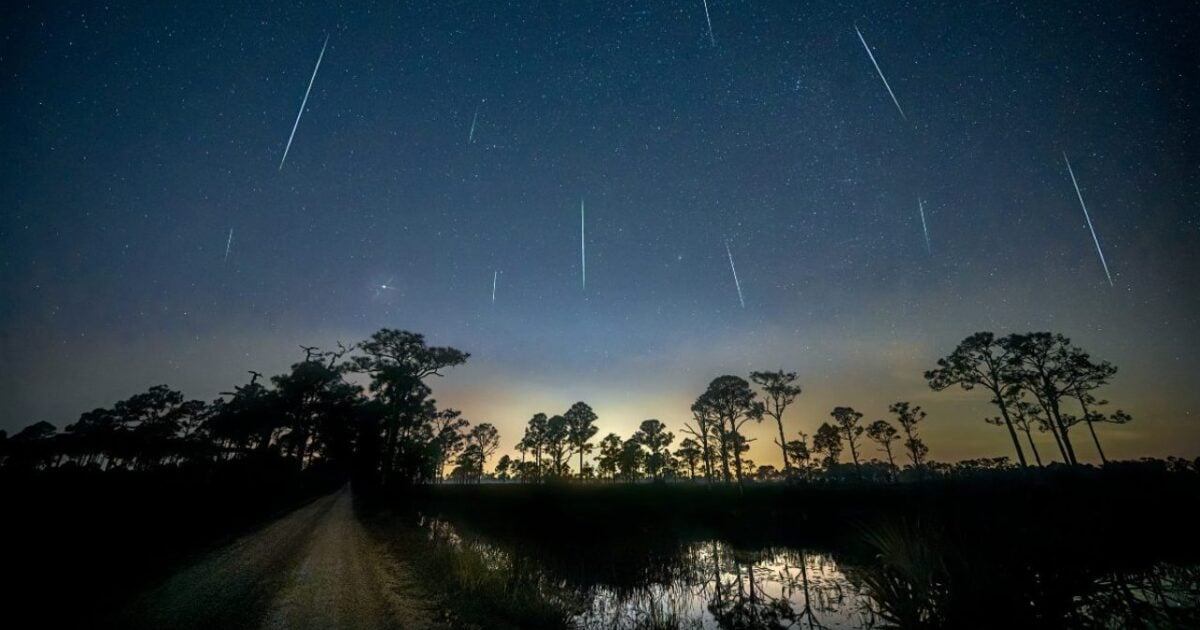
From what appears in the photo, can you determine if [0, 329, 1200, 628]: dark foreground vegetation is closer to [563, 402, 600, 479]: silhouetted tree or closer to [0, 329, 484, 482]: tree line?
[0, 329, 484, 482]: tree line

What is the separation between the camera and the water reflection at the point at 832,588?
3670 mm

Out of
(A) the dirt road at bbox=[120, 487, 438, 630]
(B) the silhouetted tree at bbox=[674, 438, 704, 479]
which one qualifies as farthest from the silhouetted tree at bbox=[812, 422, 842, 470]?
(A) the dirt road at bbox=[120, 487, 438, 630]

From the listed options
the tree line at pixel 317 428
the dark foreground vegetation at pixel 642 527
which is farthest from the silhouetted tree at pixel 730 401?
the tree line at pixel 317 428

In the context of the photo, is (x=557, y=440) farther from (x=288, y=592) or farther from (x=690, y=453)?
(x=288, y=592)

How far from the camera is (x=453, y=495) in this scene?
1465 inches

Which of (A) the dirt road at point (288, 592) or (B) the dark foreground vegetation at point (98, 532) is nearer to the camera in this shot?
(A) the dirt road at point (288, 592)

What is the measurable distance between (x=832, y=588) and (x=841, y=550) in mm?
7436

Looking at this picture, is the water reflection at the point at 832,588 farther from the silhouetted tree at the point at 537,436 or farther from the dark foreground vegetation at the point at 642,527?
the silhouetted tree at the point at 537,436

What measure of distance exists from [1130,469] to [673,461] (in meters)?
74.9

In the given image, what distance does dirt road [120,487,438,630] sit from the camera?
682 centimetres

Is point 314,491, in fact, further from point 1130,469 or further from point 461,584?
point 1130,469

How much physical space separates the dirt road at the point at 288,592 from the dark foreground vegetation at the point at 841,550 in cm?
120

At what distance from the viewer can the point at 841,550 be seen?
17500 millimetres

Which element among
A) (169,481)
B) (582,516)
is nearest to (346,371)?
(169,481)
